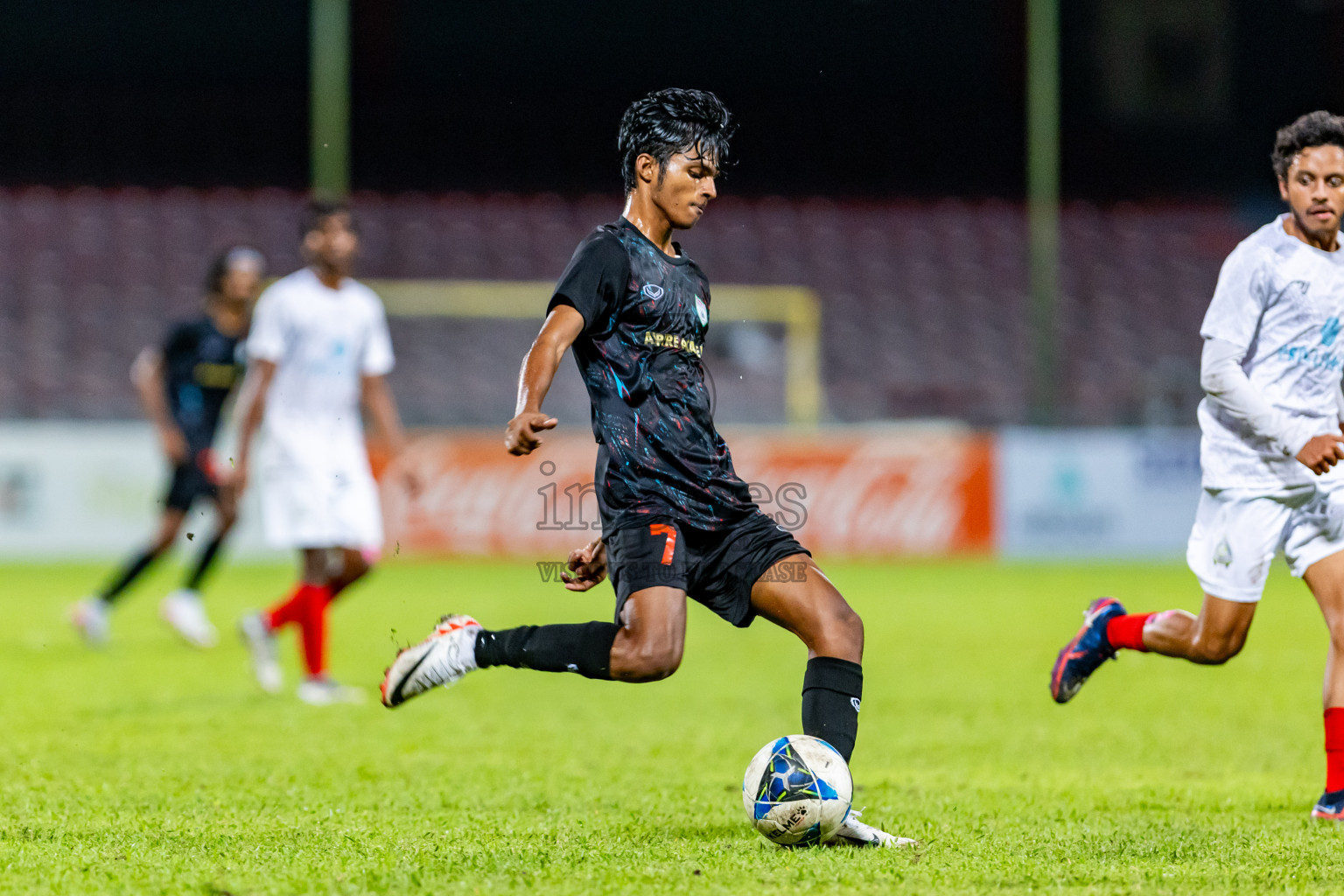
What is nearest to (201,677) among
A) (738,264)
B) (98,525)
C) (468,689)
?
(468,689)

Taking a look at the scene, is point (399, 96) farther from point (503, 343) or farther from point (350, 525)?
point (350, 525)

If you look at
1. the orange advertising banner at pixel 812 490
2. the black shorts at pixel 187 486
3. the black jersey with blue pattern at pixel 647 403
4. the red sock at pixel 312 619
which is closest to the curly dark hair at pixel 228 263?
the black shorts at pixel 187 486

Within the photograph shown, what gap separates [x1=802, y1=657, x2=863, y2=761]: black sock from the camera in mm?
4167

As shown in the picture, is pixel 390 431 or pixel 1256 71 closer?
pixel 390 431

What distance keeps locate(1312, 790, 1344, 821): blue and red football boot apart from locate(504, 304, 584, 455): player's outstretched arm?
2.50m

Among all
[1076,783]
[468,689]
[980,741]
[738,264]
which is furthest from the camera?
[738,264]

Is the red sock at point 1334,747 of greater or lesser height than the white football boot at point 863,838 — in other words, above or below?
above

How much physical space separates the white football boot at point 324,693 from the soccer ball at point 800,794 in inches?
146

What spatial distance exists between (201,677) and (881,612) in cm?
528

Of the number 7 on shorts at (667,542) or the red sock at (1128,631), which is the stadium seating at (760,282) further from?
the number 7 on shorts at (667,542)

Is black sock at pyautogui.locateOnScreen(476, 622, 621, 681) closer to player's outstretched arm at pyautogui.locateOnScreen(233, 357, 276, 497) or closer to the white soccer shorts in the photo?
the white soccer shorts

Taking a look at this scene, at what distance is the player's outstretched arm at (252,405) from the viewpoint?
7.51 m

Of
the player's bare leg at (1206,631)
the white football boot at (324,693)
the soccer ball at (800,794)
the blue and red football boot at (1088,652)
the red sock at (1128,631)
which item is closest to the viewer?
the soccer ball at (800,794)

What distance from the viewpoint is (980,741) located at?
636 cm
